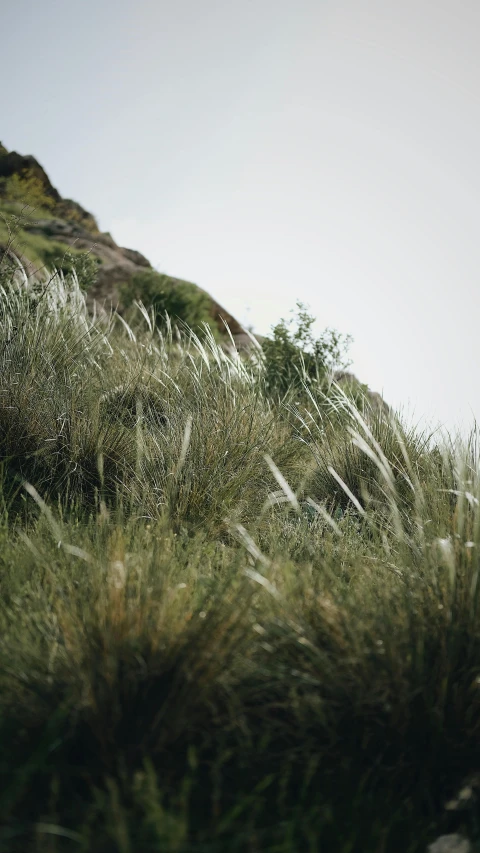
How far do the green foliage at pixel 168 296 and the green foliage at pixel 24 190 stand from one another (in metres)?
1.78

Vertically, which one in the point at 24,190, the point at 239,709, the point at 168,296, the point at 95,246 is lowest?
the point at 239,709

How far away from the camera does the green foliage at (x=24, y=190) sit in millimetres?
10252

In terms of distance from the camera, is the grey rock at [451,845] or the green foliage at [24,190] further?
the green foliage at [24,190]

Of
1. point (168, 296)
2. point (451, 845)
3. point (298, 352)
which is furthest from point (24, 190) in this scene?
point (451, 845)

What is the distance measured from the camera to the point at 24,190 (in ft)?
38.5

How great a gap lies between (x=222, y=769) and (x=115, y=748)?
233mm

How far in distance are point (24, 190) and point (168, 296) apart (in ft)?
11.5

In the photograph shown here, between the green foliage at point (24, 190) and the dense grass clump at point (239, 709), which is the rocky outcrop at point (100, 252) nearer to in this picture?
the green foliage at point (24, 190)

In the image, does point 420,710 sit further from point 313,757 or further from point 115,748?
point 115,748

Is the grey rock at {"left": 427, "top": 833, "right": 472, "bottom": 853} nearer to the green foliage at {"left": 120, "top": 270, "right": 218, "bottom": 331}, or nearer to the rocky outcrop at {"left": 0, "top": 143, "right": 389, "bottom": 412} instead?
the rocky outcrop at {"left": 0, "top": 143, "right": 389, "bottom": 412}

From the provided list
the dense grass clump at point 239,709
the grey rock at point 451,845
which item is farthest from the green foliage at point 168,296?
the grey rock at point 451,845

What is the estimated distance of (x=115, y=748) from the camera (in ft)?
4.65

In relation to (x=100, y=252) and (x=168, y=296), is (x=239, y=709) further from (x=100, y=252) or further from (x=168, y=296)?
(x=100, y=252)

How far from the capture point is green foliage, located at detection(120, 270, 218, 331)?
1040cm
